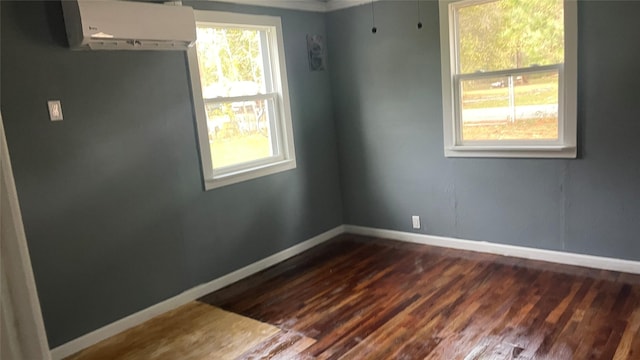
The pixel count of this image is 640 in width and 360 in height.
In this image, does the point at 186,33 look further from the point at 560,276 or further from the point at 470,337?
the point at 560,276

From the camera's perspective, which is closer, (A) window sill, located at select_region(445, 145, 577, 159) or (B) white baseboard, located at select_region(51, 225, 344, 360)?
(B) white baseboard, located at select_region(51, 225, 344, 360)

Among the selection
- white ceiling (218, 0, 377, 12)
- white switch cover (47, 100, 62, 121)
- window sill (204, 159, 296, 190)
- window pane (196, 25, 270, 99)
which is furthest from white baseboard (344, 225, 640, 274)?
white switch cover (47, 100, 62, 121)

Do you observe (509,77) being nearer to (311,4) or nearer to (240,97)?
(311,4)

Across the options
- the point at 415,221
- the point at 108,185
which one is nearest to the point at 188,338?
the point at 108,185

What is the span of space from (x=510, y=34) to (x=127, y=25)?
8.56ft

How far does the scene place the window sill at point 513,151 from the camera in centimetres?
334

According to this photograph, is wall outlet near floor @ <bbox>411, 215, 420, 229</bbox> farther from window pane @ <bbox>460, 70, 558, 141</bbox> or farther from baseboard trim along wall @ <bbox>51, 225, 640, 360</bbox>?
window pane @ <bbox>460, 70, 558, 141</bbox>

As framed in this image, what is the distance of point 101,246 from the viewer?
2.96 m

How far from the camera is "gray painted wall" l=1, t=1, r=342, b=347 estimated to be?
2635 millimetres

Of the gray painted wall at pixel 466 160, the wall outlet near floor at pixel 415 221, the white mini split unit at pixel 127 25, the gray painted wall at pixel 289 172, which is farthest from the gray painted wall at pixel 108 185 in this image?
the wall outlet near floor at pixel 415 221

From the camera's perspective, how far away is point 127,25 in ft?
9.11

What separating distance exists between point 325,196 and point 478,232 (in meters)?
1.44

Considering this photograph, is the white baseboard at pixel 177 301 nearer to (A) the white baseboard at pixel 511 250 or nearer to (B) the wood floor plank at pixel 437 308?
(B) the wood floor plank at pixel 437 308

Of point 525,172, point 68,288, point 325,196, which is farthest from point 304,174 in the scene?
point 68,288
